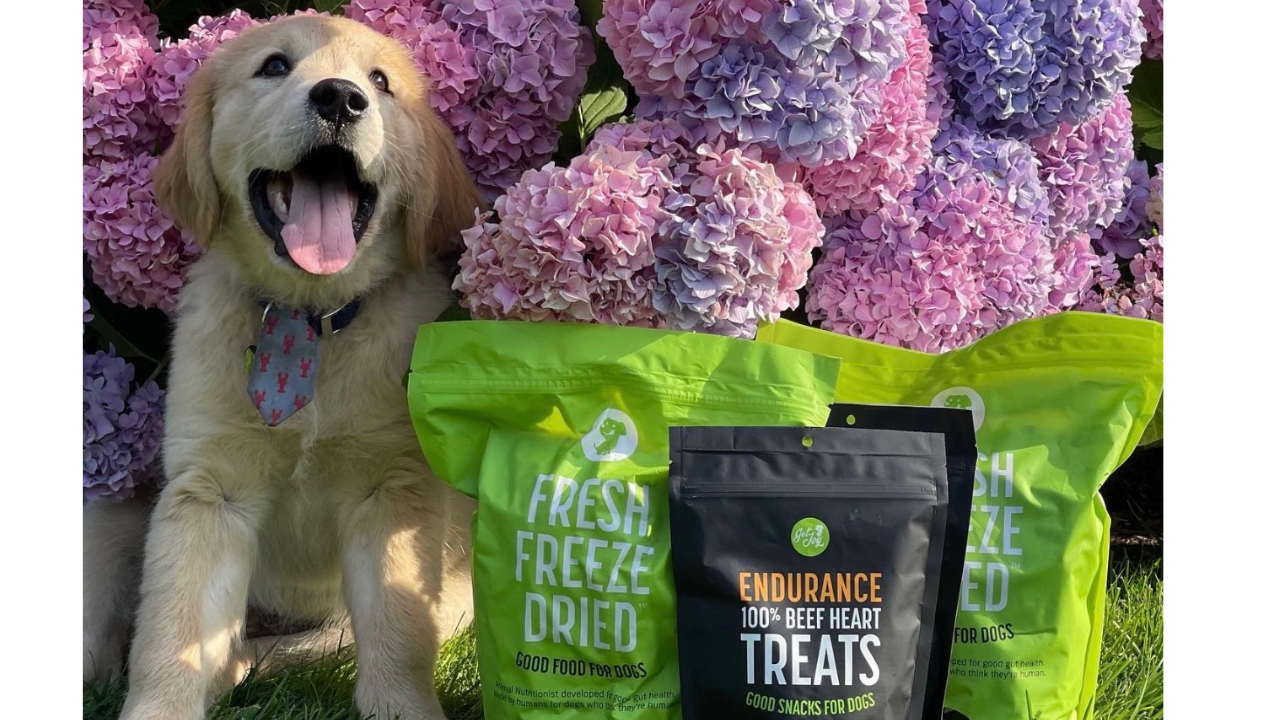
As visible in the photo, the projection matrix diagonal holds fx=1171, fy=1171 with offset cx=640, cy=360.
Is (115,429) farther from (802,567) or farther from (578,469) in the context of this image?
(802,567)

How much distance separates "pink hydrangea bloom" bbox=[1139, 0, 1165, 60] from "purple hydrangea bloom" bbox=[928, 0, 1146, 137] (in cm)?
34

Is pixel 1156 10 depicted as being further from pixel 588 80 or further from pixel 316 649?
pixel 316 649

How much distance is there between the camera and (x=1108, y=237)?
2775 mm

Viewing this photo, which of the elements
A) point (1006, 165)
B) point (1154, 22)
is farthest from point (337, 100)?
point (1154, 22)

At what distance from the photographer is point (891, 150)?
2.18 meters

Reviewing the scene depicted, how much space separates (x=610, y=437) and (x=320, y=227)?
0.65 metres

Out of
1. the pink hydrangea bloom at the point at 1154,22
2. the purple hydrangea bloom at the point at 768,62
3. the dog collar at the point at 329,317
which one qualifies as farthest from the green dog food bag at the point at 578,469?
the pink hydrangea bloom at the point at 1154,22

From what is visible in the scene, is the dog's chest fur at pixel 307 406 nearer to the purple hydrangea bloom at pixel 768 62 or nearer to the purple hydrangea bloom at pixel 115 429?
the purple hydrangea bloom at pixel 115 429

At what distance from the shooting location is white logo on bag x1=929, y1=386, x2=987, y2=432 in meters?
1.93

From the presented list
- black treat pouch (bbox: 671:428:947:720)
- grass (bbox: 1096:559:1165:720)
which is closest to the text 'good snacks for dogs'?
black treat pouch (bbox: 671:428:947:720)

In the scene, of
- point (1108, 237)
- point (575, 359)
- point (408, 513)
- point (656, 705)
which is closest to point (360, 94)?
point (575, 359)

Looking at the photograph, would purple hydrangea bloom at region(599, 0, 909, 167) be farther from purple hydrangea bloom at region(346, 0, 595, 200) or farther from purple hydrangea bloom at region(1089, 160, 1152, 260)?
purple hydrangea bloom at region(1089, 160, 1152, 260)

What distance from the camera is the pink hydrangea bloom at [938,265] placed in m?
2.22

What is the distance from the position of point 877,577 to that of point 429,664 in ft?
2.73
